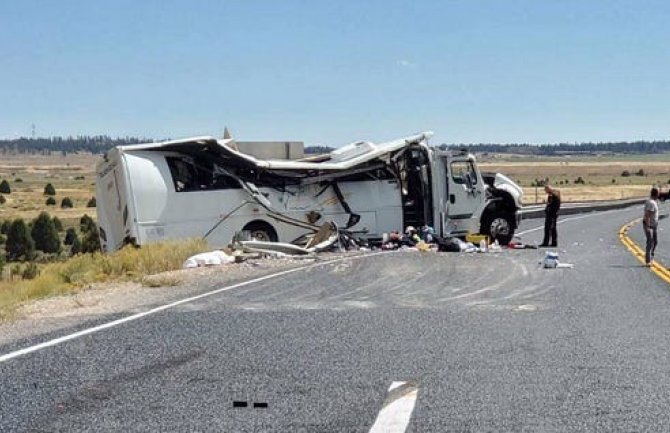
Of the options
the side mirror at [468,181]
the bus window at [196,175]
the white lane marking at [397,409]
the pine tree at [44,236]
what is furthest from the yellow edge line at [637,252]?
the pine tree at [44,236]

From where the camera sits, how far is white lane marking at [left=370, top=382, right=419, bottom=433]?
594 centimetres

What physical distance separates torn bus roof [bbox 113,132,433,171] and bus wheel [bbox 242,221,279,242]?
4.66 feet

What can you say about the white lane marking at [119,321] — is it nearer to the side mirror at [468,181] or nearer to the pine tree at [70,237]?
the side mirror at [468,181]

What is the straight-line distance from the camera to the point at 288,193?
2361 cm

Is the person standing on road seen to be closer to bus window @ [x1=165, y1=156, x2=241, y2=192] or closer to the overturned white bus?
the overturned white bus

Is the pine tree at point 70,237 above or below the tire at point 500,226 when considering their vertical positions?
below

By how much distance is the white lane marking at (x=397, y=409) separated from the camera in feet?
19.5

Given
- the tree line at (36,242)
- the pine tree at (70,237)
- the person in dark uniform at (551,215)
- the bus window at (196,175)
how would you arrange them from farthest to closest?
the pine tree at (70,237)
the tree line at (36,242)
the person in dark uniform at (551,215)
the bus window at (196,175)

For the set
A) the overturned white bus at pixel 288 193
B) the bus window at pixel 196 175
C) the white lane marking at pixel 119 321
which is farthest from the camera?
the bus window at pixel 196 175

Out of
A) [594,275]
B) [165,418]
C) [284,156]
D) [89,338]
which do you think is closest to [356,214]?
[284,156]

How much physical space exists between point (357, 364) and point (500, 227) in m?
19.8

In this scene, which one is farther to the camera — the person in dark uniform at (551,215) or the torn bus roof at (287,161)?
the person in dark uniform at (551,215)

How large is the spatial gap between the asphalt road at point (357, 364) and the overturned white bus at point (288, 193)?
8.10 m

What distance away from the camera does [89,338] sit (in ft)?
31.4
